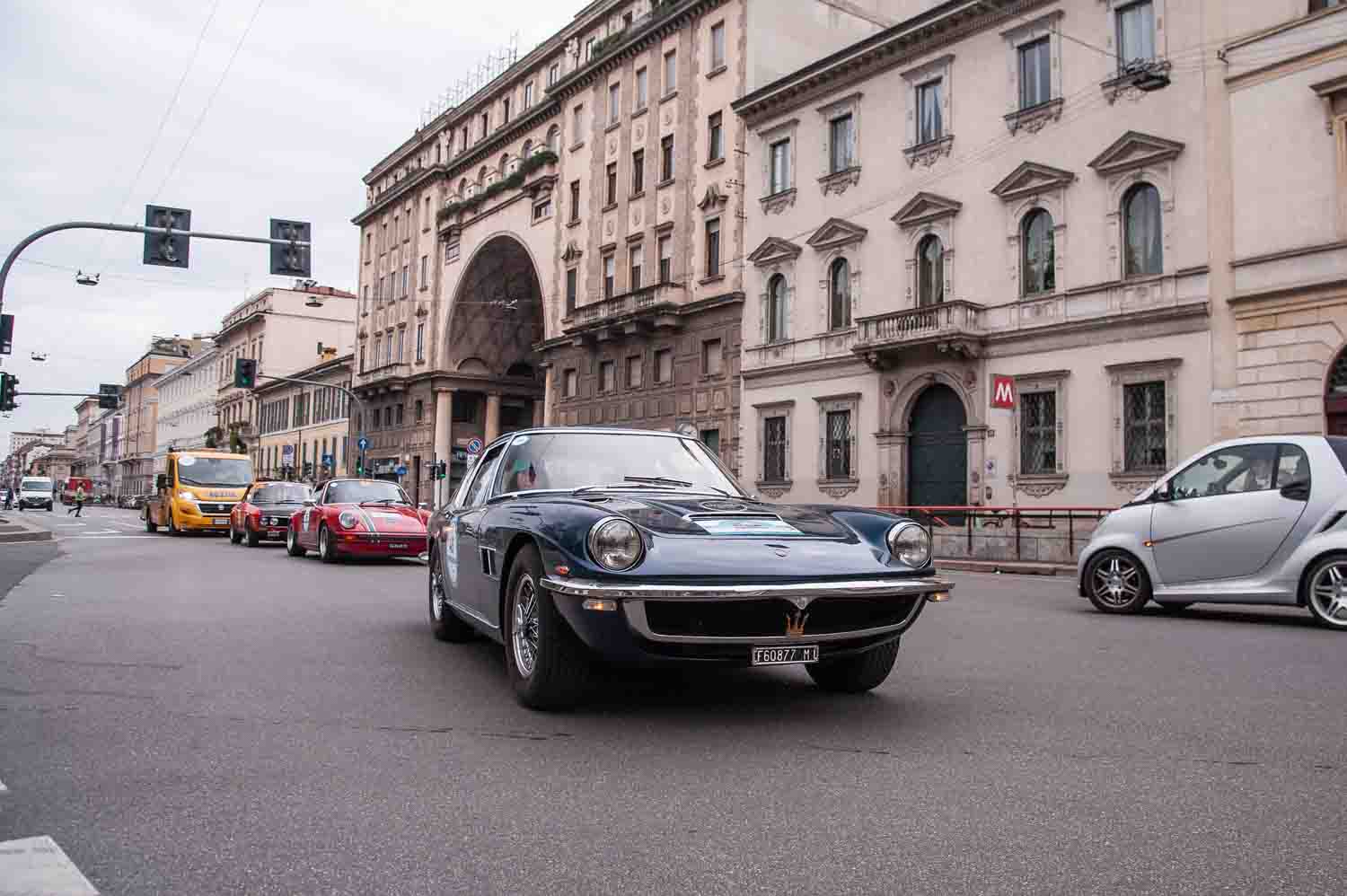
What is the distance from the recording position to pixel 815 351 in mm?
32281

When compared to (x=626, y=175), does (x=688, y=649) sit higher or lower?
lower

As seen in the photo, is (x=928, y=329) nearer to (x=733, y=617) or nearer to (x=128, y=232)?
(x=128, y=232)

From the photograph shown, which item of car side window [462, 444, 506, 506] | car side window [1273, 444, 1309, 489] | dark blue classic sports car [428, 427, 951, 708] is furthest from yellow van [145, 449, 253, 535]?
car side window [1273, 444, 1309, 489]

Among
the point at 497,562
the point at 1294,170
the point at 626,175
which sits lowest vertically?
the point at 497,562

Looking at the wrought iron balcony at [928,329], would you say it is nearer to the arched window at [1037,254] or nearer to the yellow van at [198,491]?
the arched window at [1037,254]

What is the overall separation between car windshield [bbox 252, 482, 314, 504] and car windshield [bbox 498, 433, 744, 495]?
56.0 feet

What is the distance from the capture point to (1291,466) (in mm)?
9727

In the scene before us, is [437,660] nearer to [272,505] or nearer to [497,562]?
[497,562]

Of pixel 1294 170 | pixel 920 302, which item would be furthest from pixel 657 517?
pixel 920 302

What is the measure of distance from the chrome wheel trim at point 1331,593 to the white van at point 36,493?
7398cm

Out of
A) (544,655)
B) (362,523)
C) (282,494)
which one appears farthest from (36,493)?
(544,655)

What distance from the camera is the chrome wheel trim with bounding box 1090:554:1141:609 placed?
10775 mm

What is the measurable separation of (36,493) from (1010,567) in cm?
6891

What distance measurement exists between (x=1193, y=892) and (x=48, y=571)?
47.9 ft
